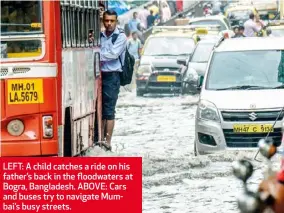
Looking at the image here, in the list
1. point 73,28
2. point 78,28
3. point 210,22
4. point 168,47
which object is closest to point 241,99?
point 78,28

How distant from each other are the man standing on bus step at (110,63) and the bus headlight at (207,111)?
1171 mm

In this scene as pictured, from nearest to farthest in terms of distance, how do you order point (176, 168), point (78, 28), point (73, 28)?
1. point (73, 28)
2. point (78, 28)
3. point (176, 168)

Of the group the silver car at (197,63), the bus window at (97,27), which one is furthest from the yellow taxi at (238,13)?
the bus window at (97,27)

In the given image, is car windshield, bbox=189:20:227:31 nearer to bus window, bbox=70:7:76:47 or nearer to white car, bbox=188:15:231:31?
white car, bbox=188:15:231:31

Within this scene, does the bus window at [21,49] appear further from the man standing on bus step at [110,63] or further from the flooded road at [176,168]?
the man standing on bus step at [110,63]

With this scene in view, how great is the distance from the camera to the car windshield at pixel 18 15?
1070 centimetres

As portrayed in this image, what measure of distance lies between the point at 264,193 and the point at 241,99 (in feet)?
35.8

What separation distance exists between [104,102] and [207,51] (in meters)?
15.5

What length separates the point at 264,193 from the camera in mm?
4129

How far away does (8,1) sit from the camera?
10680mm

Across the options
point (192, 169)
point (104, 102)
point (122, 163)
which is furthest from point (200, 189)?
point (122, 163)

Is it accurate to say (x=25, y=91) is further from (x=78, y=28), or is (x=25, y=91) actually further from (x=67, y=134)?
(x=78, y=28)

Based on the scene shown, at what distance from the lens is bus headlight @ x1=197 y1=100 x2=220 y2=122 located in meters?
15.0

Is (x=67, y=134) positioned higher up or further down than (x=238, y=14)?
higher up
